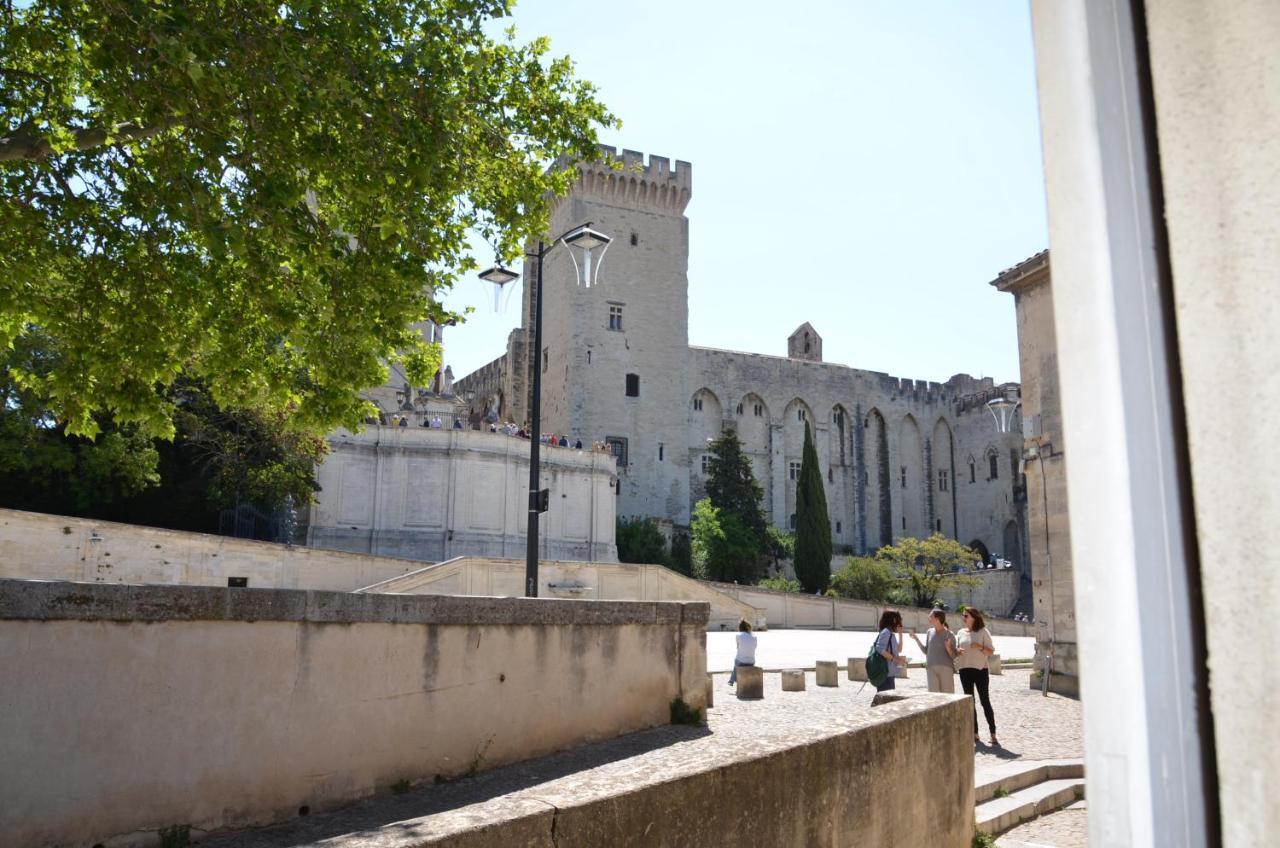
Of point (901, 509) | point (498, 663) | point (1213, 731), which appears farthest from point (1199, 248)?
point (901, 509)

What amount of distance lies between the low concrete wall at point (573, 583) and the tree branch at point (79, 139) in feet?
51.3

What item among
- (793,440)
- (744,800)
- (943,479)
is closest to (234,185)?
(744,800)

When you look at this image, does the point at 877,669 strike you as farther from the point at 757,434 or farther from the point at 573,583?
the point at 757,434

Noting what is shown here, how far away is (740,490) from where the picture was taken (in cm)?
5350

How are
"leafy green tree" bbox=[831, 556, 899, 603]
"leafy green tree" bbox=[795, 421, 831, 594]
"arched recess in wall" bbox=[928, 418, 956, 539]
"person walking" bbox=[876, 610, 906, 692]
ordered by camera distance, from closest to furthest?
"person walking" bbox=[876, 610, 906, 692]
"leafy green tree" bbox=[831, 556, 899, 603]
"leafy green tree" bbox=[795, 421, 831, 594]
"arched recess in wall" bbox=[928, 418, 956, 539]

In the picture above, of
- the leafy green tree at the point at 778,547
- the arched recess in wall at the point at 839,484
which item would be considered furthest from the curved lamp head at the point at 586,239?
the arched recess in wall at the point at 839,484

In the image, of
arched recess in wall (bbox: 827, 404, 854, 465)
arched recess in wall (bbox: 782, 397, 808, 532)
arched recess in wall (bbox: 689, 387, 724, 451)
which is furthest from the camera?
arched recess in wall (bbox: 827, 404, 854, 465)

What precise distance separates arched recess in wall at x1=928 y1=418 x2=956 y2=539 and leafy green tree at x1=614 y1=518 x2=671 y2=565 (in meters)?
27.2

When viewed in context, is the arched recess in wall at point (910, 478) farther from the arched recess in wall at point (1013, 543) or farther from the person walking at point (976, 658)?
the person walking at point (976, 658)

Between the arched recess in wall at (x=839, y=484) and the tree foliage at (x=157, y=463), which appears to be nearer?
the tree foliage at (x=157, y=463)

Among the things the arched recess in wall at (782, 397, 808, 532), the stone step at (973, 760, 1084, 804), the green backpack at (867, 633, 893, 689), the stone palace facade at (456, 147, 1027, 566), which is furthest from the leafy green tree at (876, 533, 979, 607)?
the stone step at (973, 760, 1084, 804)

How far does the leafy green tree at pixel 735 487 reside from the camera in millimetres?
52625

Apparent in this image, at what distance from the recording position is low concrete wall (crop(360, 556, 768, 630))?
25.8 metres

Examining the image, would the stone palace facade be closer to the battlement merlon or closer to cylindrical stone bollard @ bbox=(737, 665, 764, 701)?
the battlement merlon
